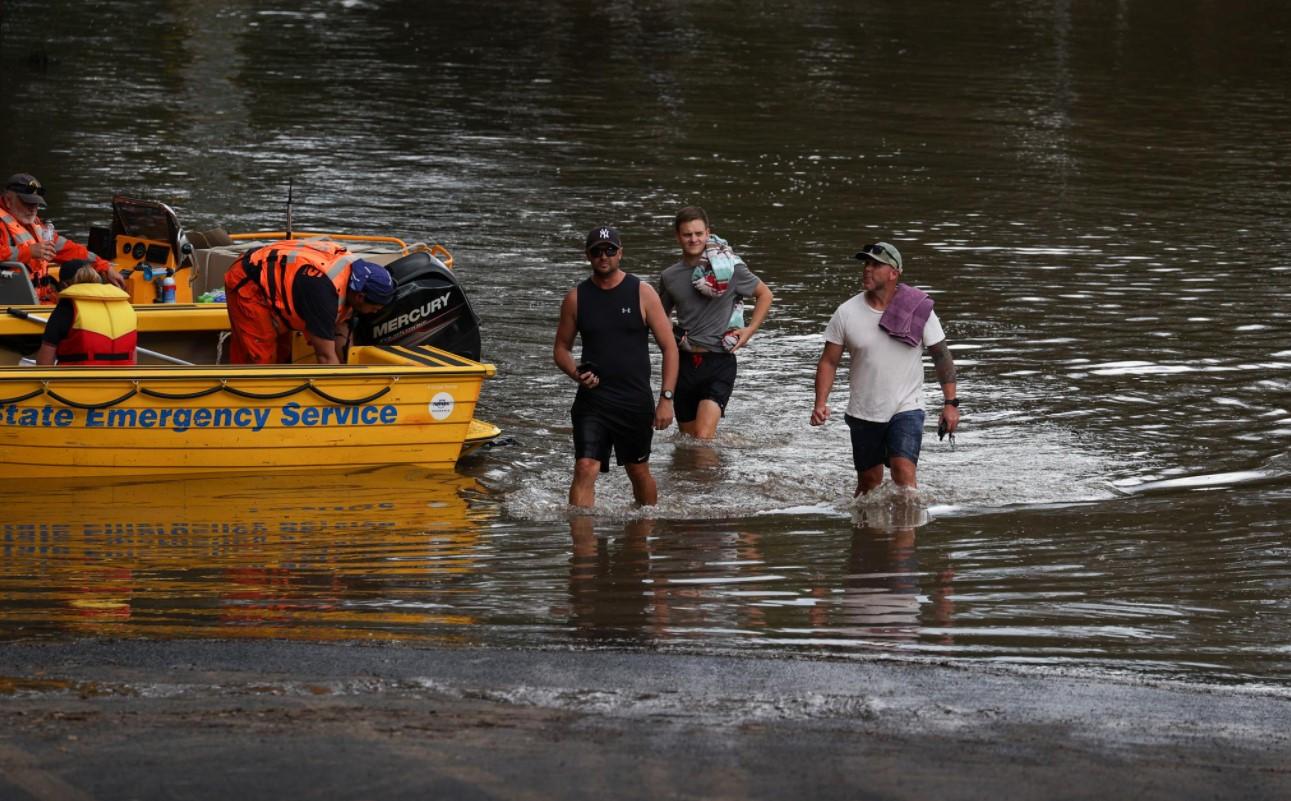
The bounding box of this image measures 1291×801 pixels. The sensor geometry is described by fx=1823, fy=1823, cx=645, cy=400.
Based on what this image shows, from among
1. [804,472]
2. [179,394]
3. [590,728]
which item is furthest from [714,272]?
[590,728]

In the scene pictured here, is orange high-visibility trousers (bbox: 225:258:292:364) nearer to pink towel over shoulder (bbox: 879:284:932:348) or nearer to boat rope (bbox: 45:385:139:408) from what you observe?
boat rope (bbox: 45:385:139:408)

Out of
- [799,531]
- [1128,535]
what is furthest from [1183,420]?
[799,531]

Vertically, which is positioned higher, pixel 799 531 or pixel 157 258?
pixel 157 258

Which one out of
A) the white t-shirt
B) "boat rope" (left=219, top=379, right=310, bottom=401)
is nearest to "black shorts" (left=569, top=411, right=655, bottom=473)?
the white t-shirt

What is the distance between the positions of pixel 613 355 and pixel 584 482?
81 centimetres

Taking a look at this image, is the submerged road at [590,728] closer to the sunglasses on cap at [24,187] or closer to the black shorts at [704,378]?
the black shorts at [704,378]

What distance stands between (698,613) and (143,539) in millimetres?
3140

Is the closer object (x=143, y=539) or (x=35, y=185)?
(x=143, y=539)

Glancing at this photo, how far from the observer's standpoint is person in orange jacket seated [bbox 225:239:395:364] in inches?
421

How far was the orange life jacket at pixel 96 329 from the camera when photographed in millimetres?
10469

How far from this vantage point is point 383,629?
772cm

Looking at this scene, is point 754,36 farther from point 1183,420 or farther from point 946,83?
point 1183,420

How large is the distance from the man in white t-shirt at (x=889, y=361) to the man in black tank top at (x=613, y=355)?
883 millimetres

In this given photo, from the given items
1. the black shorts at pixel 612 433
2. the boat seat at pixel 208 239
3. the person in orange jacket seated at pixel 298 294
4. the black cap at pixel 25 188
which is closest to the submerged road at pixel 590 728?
the black shorts at pixel 612 433
